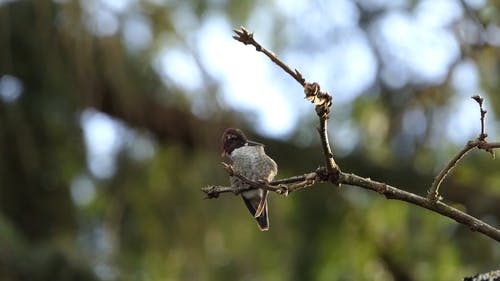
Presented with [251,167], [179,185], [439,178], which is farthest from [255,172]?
[179,185]

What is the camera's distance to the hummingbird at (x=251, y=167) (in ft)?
4.81

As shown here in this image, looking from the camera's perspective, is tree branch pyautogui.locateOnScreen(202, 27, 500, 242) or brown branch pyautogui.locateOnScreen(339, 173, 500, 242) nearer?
tree branch pyautogui.locateOnScreen(202, 27, 500, 242)

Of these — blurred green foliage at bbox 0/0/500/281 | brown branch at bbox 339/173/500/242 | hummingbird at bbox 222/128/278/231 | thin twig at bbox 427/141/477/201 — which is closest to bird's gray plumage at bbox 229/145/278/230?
hummingbird at bbox 222/128/278/231

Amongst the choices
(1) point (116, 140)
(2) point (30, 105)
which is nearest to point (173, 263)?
(1) point (116, 140)

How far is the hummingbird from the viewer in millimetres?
1467

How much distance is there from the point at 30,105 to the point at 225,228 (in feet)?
2.92

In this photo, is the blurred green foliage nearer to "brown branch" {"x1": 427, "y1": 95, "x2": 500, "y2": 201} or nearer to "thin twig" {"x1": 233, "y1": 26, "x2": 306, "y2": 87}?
"brown branch" {"x1": 427, "y1": 95, "x2": 500, "y2": 201}

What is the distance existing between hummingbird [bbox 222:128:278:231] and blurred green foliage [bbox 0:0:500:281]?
2.18 m

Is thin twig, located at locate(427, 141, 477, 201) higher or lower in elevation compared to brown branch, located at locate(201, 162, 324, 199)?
higher

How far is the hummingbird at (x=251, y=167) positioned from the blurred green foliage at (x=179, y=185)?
85.8 inches

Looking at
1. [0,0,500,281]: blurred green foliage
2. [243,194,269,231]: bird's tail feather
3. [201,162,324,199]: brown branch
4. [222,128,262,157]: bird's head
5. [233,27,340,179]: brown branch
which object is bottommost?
[201,162,324,199]: brown branch

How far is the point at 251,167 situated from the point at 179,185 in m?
2.91

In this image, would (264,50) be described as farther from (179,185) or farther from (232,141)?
(179,185)

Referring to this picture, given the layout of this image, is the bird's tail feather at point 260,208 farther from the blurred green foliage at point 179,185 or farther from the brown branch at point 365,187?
the blurred green foliage at point 179,185
